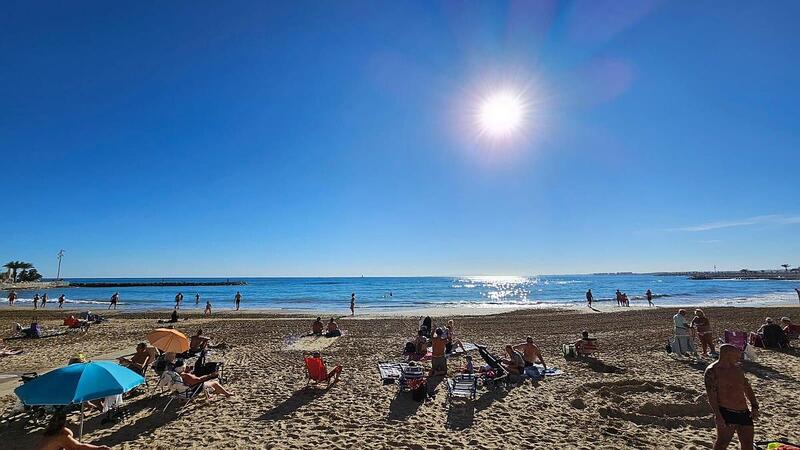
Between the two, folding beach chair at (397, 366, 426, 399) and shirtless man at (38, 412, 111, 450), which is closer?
shirtless man at (38, 412, 111, 450)

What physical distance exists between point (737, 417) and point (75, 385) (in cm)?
857

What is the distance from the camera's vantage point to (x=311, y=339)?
16.7 meters

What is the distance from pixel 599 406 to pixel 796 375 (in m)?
5.69

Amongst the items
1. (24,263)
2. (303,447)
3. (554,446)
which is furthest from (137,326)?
(24,263)

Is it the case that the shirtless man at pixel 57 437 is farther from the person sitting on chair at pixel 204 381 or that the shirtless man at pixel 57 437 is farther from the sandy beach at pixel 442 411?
the person sitting on chair at pixel 204 381

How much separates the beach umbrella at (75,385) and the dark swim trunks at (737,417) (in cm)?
796

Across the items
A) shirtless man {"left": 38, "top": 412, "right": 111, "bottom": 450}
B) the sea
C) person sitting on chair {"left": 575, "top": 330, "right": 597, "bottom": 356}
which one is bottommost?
the sea

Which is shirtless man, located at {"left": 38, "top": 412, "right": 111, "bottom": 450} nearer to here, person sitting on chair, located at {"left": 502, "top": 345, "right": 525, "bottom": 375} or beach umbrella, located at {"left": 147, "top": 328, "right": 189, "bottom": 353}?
beach umbrella, located at {"left": 147, "top": 328, "right": 189, "bottom": 353}

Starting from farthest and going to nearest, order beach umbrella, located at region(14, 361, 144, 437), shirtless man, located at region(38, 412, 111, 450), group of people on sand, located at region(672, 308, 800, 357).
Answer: group of people on sand, located at region(672, 308, 800, 357)
beach umbrella, located at region(14, 361, 144, 437)
shirtless man, located at region(38, 412, 111, 450)

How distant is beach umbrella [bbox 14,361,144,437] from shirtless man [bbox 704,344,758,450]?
791 centimetres

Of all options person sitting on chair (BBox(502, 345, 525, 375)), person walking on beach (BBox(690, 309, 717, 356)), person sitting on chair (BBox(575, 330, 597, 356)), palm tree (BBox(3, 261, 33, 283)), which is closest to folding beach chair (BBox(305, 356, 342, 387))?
person sitting on chair (BBox(502, 345, 525, 375))

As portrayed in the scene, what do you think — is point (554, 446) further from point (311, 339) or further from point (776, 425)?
point (311, 339)

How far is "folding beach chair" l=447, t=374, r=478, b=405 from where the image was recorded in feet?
28.2

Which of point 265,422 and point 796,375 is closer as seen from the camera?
point 265,422
